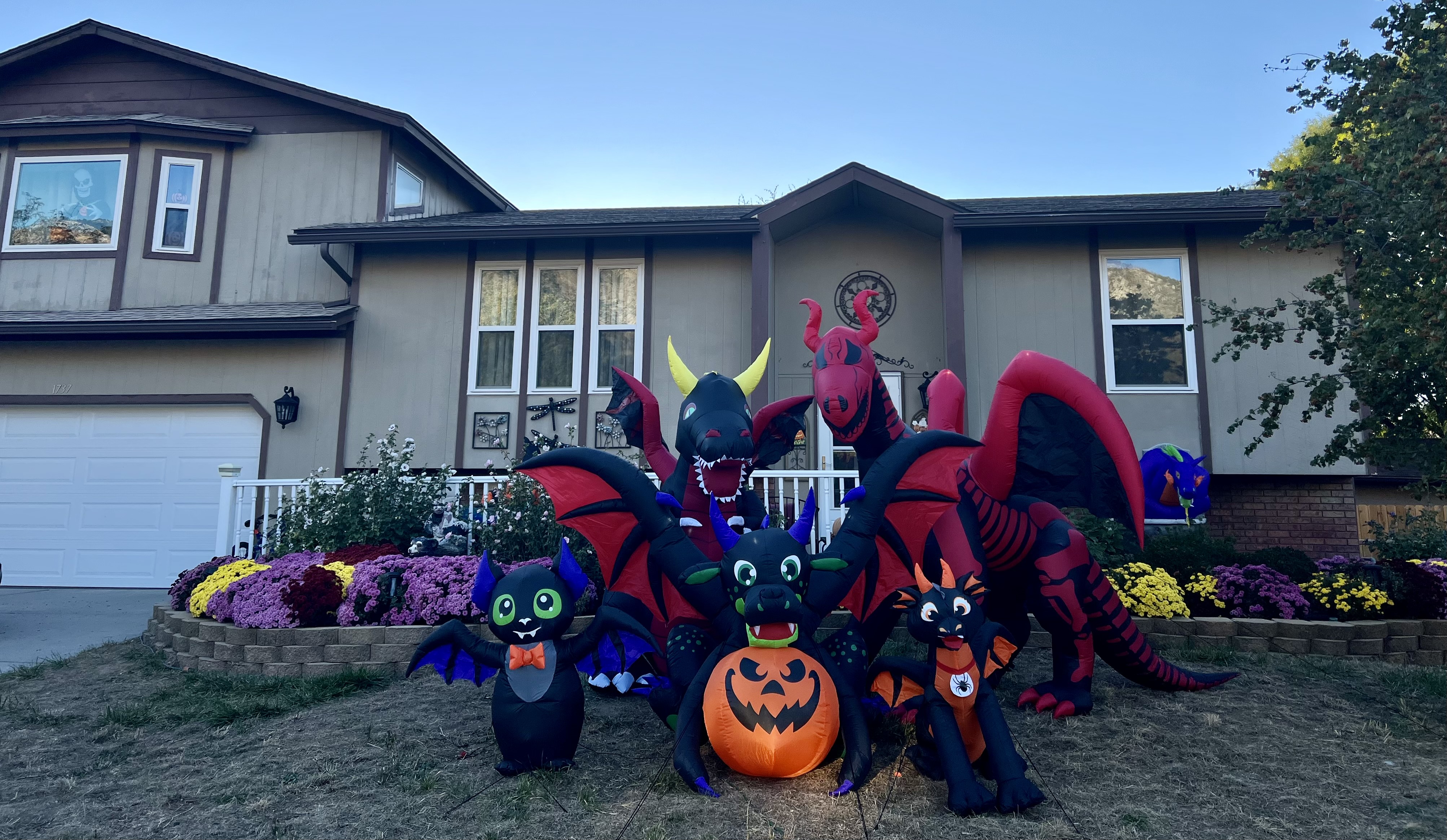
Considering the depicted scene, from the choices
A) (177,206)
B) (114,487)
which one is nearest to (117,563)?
(114,487)

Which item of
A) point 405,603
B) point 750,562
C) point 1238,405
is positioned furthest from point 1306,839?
point 1238,405

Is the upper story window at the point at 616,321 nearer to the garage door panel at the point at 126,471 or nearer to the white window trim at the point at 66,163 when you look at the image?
the garage door panel at the point at 126,471

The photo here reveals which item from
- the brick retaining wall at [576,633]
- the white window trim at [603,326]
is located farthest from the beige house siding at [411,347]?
the brick retaining wall at [576,633]

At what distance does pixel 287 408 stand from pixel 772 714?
28.7 feet

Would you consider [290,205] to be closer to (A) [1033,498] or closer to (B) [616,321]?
(B) [616,321]

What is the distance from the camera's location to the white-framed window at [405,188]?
37.1ft

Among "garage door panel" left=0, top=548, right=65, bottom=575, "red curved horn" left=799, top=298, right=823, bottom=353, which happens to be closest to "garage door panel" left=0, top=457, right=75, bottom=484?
"garage door panel" left=0, top=548, right=65, bottom=575

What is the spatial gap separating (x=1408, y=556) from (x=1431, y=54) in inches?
177

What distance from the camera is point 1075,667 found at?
14.6ft

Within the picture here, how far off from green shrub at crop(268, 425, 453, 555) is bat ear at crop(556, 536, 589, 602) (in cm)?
382

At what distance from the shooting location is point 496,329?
33.8 ft

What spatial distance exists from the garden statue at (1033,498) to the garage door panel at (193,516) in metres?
8.85

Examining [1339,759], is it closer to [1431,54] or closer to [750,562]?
[750,562]

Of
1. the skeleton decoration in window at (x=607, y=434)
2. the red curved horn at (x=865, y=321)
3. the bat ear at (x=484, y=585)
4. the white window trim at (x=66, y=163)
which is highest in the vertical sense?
the white window trim at (x=66, y=163)
